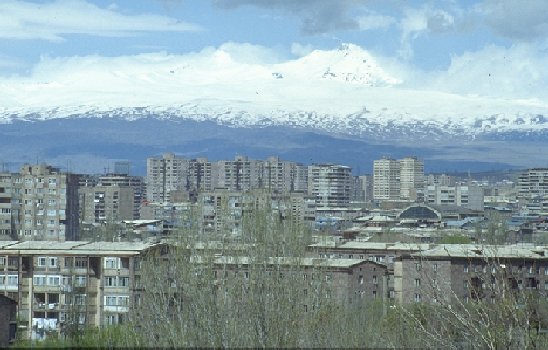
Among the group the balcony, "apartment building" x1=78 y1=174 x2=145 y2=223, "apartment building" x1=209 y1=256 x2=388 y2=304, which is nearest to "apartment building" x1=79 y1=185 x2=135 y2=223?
"apartment building" x1=78 y1=174 x2=145 y2=223

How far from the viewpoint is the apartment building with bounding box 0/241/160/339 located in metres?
22.3

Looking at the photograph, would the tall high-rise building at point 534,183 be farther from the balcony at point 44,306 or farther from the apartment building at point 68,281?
the balcony at point 44,306

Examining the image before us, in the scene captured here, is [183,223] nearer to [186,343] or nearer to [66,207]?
[186,343]

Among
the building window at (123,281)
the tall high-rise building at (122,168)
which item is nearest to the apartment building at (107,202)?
the tall high-rise building at (122,168)

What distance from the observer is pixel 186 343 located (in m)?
12.6

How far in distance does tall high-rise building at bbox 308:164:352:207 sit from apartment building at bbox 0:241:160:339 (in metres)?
83.3

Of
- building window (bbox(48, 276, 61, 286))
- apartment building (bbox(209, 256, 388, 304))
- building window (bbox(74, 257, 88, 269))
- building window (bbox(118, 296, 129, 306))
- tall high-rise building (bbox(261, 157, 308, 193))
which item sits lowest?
building window (bbox(118, 296, 129, 306))

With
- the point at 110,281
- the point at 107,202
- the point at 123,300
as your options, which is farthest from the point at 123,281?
the point at 107,202

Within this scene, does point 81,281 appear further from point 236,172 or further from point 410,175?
point 410,175

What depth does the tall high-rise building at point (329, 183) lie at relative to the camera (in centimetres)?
10850

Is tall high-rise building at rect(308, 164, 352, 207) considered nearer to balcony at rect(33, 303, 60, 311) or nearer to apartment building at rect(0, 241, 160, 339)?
apartment building at rect(0, 241, 160, 339)

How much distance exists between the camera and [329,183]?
361ft

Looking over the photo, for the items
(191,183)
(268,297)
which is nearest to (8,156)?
(191,183)

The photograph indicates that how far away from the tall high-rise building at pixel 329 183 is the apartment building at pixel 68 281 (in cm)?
8329
